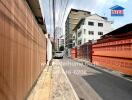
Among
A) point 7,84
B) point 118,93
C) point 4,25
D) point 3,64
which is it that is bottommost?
point 118,93

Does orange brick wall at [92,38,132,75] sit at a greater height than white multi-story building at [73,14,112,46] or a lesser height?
lesser

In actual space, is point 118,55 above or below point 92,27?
below

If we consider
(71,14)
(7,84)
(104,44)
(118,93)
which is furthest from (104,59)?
(71,14)

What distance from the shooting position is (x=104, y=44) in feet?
84.0

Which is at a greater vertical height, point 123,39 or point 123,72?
point 123,39

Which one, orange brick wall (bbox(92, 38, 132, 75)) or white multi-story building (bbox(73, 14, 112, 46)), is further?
white multi-story building (bbox(73, 14, 112, 46))

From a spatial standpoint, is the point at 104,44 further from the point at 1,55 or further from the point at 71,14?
the point at 71,14

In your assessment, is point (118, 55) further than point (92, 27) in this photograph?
No

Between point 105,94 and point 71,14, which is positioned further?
point 71,14

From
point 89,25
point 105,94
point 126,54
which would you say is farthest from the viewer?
point 89,25

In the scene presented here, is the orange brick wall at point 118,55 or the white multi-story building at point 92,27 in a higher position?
the white multi-story building at point 92,27

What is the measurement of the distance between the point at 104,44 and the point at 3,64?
74.3 ft

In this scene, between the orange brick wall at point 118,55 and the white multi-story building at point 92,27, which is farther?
the white multi-story building at point 92,27

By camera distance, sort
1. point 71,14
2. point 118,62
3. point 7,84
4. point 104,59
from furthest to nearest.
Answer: point 71,14
point 104,59
point 118,62
point 7,84
